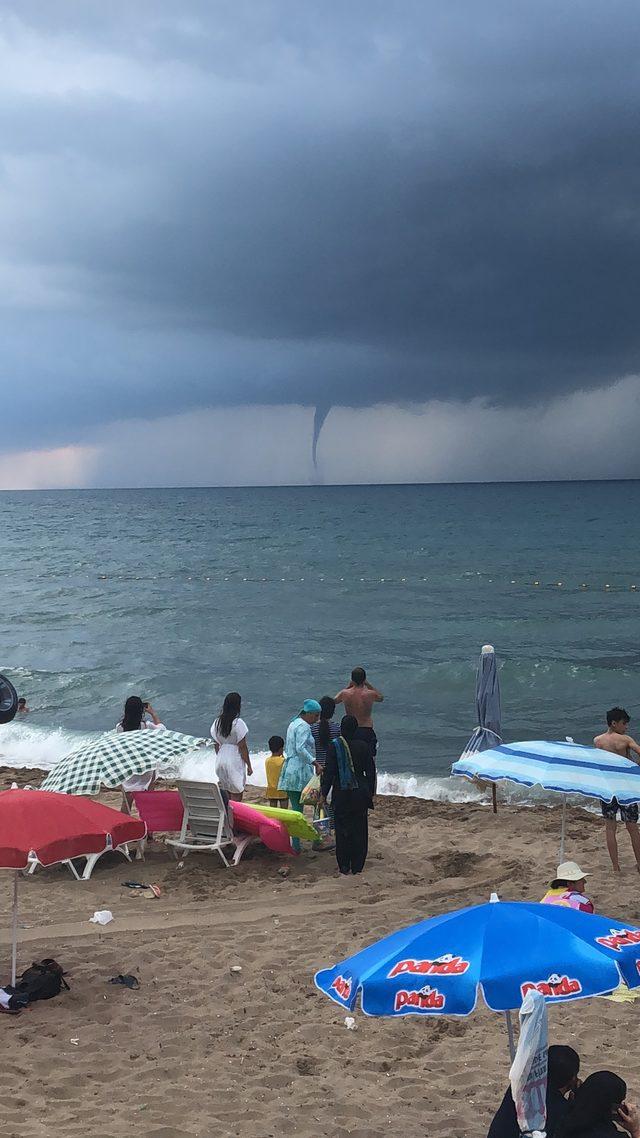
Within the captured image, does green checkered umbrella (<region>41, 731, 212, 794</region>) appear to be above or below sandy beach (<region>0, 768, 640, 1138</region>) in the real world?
above

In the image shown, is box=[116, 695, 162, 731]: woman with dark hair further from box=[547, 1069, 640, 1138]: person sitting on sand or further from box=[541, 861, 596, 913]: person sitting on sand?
box=[547, 1069, 640, 1138]: person sitting on sand

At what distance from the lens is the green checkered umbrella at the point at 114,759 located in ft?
28.9

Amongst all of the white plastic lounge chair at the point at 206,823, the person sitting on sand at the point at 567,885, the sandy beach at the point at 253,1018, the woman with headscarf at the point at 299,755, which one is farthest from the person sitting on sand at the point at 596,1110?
the woman with headscarf at the point at 299,755

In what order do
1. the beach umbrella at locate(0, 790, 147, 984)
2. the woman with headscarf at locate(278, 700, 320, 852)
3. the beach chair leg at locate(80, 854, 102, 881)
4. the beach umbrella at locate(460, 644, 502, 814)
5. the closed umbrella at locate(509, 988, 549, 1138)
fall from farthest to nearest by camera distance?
the beach umbrella at locate(460, 644, 502, 814), the woman with headscarf at locate(278, 700, 320, 852), the beach chair leg at locate(80, 854, 102, 881), the beach umbrella at locate(0, 790, 147, 984), the closed umbrella at locate(509, 988, 549, 1138)

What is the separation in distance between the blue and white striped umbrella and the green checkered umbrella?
2663mm

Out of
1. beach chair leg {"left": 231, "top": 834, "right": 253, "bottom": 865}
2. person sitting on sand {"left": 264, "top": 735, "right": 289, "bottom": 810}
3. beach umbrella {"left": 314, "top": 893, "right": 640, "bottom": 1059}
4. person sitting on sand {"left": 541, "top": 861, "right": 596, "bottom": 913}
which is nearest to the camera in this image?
beach umbrella {"left": 314, "top": 893, "right": 640, "bottom": 1059}

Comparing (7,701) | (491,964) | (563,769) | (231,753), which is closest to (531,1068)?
(491,964)

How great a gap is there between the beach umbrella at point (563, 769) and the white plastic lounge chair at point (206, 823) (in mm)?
2782

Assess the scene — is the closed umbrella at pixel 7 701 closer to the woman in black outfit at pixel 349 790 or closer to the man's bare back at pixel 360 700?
the woman in black outfit at pixel 349 790

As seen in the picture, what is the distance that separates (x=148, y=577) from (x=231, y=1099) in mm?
46184

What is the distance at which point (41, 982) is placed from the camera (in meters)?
6.81

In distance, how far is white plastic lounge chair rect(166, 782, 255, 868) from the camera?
963 cm

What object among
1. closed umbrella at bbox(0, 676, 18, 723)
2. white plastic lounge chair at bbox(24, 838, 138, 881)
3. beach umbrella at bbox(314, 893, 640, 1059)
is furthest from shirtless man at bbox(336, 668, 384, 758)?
beach umbrella at bbox(314, 893, 640, 1059)

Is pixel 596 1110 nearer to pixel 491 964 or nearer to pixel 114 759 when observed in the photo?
pixel 491 964
